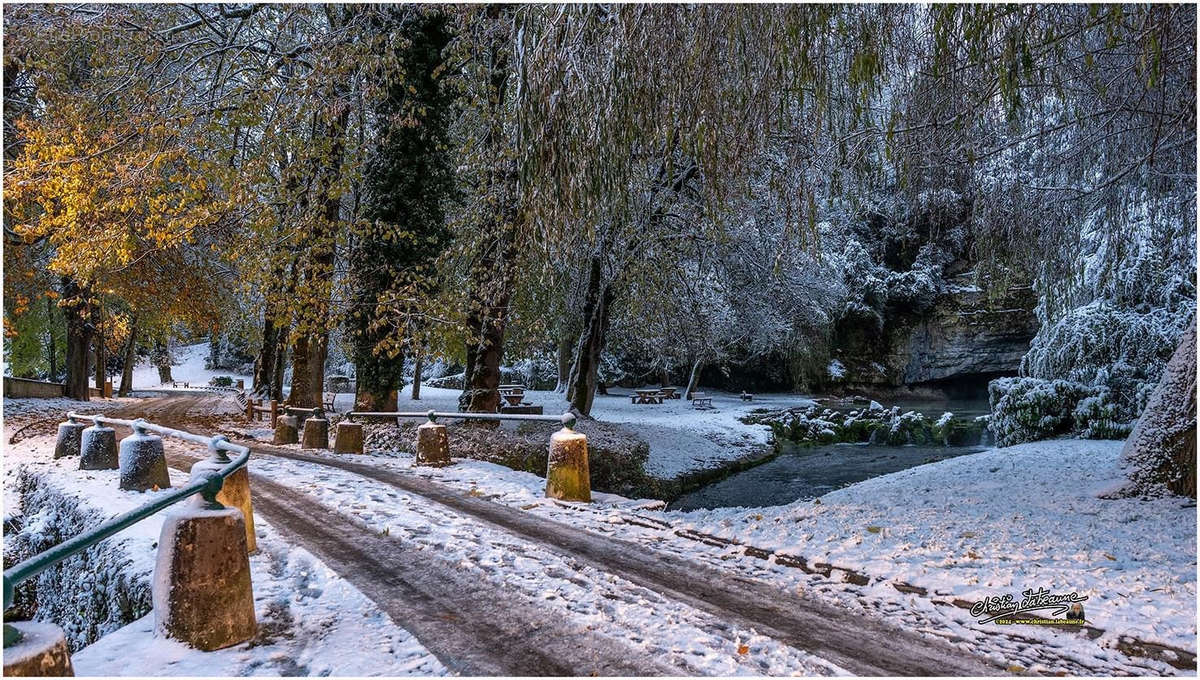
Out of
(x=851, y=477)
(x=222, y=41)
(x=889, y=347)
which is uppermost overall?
(x=222, y=41)

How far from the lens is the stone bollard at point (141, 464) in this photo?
722cm

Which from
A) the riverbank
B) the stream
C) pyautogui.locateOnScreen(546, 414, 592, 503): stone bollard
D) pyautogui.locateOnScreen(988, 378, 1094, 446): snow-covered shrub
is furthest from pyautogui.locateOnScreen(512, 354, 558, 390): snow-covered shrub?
pyautogui.locateOnScreen(546, 414, 592, 503): stone bollard

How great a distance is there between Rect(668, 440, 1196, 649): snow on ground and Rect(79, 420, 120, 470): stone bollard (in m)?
7.39

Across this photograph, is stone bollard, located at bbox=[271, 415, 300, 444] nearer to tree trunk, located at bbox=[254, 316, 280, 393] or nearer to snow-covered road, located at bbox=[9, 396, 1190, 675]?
snow-covered road, located at bbox=[9, 396, 1190, 675]

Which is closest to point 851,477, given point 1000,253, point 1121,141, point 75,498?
point 1000,253

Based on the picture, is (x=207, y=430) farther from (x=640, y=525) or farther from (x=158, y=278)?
(x=640, y=525)

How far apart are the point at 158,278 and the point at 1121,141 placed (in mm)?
19063

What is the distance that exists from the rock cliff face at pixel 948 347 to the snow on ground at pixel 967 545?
99.3 feet

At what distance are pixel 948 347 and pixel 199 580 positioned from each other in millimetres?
40686

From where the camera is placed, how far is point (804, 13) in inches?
183

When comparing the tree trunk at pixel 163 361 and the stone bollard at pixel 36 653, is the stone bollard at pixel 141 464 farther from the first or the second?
the tree trunk at pixel 163 361

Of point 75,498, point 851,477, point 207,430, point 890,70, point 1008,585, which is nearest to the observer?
point 1008,585

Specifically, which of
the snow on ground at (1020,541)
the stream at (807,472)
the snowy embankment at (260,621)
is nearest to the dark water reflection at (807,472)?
the stream at (807,472)

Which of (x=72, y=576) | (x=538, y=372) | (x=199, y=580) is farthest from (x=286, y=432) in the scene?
(x=538, y=372)
